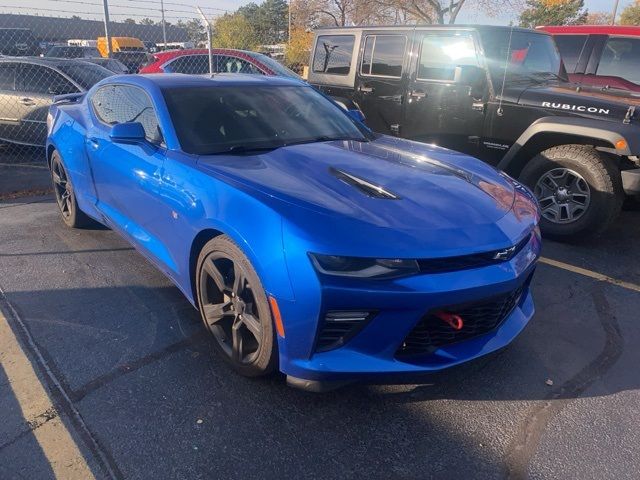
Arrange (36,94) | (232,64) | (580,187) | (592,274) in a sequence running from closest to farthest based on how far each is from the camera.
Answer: (592,274), (580,187), (36,94), (232,64)

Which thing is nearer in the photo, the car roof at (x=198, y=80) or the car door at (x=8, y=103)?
the car roof at (x=198, y=80)

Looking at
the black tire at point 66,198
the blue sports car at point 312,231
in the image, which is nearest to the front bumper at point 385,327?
the blue sports car at point 312,231

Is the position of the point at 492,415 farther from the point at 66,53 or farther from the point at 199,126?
the point at 66,53

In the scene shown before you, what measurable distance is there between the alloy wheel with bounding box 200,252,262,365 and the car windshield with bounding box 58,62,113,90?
21.2ft

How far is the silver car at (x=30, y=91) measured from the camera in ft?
24.7

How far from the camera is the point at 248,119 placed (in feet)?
10.8

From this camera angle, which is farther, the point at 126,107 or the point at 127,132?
the point at 126,107

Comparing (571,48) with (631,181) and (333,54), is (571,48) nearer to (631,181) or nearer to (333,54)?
(333,54)

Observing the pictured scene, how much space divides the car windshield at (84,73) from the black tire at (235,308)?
6.46 m

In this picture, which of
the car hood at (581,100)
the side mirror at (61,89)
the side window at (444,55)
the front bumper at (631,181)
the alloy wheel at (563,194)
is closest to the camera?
the front bumper at (631,181)

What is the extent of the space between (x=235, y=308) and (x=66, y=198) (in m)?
3.11

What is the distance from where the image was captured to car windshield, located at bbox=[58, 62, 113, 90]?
7758 millimetres

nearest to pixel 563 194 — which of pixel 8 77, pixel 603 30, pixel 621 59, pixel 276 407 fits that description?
pixel 276 407

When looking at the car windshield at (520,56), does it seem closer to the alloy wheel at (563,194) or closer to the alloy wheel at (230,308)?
the alloy wheel at (563,194)
